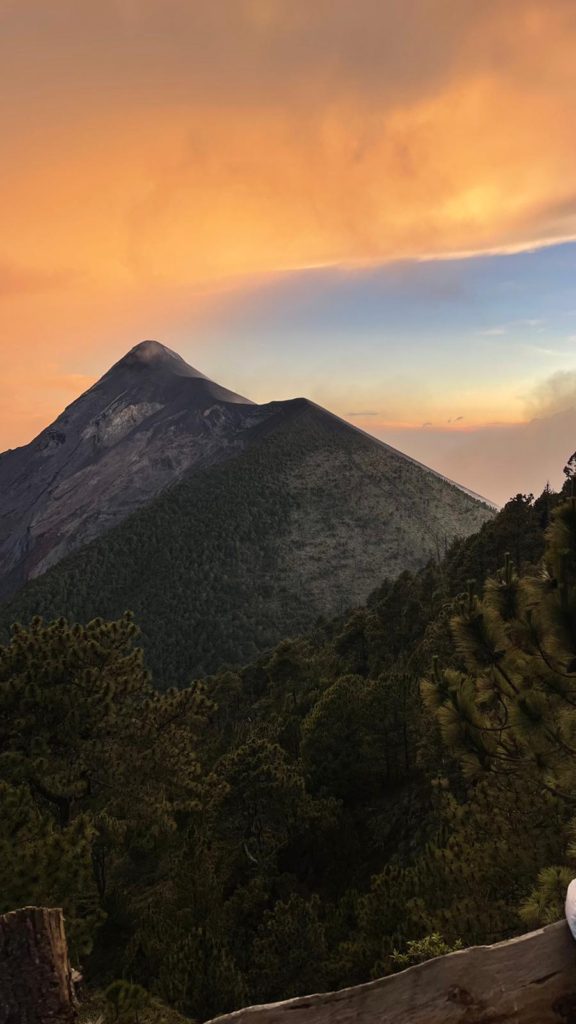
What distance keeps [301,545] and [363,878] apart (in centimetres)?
13817

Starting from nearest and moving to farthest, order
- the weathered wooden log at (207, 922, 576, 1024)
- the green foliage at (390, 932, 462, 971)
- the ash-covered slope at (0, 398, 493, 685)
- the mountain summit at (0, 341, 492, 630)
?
the weathered wooden log at (207, 922, 576, 1024), the green foliage at (390, 932, 462, 971), the ash-covered slope at (0, 398, 493, 685), the mountain summit at (0, 341, 492, 630)

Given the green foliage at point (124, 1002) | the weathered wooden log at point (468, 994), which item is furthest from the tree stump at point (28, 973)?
the green foliage at point (124, 1002)

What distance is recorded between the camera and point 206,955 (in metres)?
13.9

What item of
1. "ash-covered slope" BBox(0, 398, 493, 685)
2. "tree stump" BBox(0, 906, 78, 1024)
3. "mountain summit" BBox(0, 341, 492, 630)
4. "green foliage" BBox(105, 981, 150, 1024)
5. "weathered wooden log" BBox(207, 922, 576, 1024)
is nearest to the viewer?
"weathered wooden log" BBox(207, 922, 576, 1024)

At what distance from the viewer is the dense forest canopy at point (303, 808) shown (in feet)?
26.3

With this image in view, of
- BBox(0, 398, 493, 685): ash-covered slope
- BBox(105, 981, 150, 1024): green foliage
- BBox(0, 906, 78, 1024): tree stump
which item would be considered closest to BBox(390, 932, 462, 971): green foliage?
BBox(105, 981, 150, 1024): green foliage

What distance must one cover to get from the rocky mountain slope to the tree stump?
375 feet

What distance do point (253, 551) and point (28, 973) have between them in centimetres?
15335

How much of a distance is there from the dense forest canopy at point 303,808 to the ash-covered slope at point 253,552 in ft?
302

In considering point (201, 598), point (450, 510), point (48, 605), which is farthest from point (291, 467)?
point (48, 605)

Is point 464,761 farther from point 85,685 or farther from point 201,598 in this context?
point 201,598

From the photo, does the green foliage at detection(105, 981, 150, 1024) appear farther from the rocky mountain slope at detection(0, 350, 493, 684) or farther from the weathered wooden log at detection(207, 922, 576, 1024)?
the rocky mountain slope at detection(0, 350, 493, 684)

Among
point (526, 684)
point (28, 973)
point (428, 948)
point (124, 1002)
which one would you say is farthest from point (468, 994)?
point (124, 1002)

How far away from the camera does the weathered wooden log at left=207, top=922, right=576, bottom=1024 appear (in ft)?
8.72
